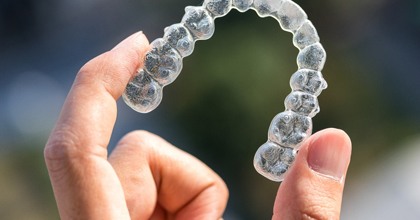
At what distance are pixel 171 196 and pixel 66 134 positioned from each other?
0.53 meters

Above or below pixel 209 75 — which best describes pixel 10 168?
below

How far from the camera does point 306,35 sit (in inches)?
38.0

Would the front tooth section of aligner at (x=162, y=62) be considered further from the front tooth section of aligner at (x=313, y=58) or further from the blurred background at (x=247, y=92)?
the blurred background at (x=247, y=92)

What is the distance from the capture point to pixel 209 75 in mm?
2797

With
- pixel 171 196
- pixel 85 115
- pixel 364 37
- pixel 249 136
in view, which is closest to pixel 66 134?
pixel 85 115

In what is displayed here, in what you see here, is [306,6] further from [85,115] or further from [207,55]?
[85,115]

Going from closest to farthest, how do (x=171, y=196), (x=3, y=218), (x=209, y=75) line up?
(x=171, y=196) → (x=3, y=218) → (x=209, y=75)

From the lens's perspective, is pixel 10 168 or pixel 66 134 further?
pixel 10 168

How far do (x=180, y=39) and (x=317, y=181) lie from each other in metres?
0.36

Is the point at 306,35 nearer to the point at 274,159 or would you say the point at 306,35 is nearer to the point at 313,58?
the point at 313,58

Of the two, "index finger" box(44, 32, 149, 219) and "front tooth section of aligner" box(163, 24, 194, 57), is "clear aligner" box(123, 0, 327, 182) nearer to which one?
"front tooth section of aligner" box(163, 24, 194, 57)

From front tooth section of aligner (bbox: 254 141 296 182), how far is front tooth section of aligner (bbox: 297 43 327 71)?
156mm

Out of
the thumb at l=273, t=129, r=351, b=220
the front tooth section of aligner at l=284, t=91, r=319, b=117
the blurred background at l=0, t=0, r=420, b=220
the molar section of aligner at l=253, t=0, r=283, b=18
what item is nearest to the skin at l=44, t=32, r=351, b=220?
the thumb at l=273, t=129, r=351, b=220

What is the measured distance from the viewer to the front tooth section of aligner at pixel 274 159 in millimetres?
899
